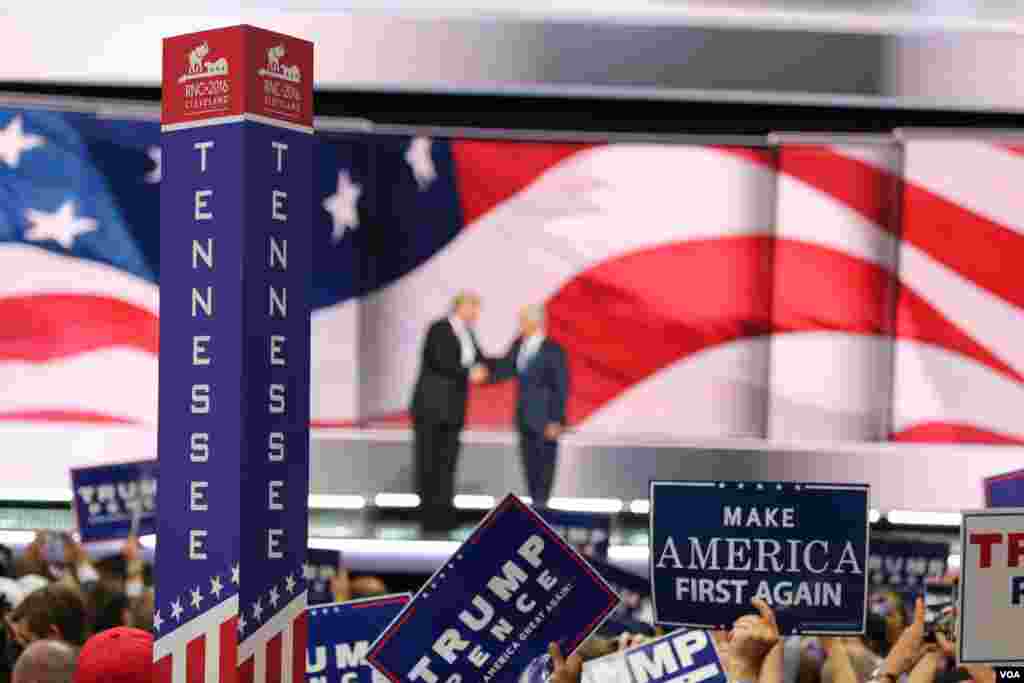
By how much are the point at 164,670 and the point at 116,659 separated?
0.34 ft

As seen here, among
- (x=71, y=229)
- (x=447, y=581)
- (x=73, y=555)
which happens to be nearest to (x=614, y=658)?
(x=447, y=581)

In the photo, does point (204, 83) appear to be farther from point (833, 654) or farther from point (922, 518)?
point (922, 518)

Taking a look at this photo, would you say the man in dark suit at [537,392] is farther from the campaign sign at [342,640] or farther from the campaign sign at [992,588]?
the campaign sign at [992,588]

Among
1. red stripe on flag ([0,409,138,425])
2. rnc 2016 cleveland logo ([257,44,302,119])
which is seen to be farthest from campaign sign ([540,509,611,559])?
red stripe on flag ([0,409,138,425])

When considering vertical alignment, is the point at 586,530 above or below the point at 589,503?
above

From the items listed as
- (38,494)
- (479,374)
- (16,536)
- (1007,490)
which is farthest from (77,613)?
(38,494)

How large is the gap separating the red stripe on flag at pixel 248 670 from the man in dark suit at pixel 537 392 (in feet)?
15.8

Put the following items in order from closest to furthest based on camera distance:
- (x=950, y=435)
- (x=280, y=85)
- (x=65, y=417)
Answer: (x=280, y=85) < (x=950, y=435) < (x=65, y=417)

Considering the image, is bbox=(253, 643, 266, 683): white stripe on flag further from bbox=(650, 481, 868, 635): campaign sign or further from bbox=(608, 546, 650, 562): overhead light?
bbox=(608, 546, 650, 562): overhead light

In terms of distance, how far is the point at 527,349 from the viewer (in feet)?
23.2

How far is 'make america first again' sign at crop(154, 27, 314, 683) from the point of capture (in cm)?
217

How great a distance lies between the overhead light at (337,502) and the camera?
7.01 meters

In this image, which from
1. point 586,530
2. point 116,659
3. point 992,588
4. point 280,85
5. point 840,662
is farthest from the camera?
point 586,530

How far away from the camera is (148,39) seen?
7090 mm
